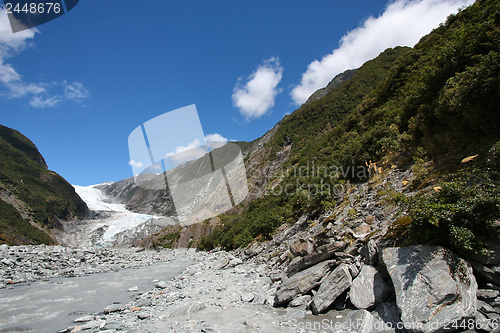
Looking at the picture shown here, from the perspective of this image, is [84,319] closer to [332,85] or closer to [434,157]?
[434,157]

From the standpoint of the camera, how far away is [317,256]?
24.7 feet

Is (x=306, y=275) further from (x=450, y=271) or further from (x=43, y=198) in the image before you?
(x=43, y=198)

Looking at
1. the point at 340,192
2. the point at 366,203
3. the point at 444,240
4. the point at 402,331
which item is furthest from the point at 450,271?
the point at 340,192

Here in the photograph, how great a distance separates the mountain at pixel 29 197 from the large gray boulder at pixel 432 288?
258 ft

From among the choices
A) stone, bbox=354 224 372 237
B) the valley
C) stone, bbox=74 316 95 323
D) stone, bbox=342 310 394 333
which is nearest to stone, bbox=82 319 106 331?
the valley

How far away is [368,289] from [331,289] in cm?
96

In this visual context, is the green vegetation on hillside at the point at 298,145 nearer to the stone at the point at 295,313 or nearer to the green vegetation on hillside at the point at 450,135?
the green vegetation on hillside at the point at 450,135

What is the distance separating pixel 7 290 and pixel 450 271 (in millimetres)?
Answer: 18285

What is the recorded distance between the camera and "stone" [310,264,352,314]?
5.60 m

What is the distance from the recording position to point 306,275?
22.8ft

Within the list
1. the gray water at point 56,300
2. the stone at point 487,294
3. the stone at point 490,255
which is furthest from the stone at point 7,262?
the stone at point 490,255

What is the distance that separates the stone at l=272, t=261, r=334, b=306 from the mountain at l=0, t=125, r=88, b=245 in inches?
2963

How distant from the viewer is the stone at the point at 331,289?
560cm

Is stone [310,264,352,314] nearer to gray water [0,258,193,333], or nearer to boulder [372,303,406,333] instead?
boulder [372,303,406,333]
